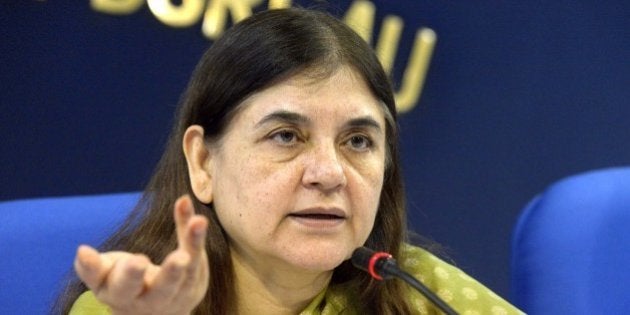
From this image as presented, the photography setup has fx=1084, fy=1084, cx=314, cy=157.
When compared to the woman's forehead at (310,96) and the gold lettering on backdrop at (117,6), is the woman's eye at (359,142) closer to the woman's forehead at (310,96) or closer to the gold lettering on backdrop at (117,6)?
the woman's forehead at (310,96)

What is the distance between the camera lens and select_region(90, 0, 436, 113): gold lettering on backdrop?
208cm

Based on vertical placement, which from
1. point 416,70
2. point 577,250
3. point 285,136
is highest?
point 285,136

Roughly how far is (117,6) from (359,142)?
89 centimetres

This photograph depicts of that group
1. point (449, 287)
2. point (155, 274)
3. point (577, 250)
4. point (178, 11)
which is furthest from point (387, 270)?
point (178, 11)

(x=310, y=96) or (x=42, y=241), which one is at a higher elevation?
(x=310, y=96)

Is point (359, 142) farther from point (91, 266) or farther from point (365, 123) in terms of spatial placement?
point (91, 266)

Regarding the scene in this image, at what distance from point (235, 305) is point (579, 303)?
1.73 feet

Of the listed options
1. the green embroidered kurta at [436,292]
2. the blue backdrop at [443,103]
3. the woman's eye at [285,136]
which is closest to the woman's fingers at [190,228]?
the woman's eye at [285,136]

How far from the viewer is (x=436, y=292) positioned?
1463 mm

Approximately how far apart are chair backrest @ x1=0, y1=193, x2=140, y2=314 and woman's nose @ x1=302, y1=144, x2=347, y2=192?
1.31 ft

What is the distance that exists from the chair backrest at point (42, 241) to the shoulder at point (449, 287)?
0.42m

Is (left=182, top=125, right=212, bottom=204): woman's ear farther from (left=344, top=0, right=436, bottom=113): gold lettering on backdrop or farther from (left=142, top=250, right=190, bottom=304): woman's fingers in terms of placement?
(left=344, top=0, right=436, bottom=113): gold lettering on backdrop

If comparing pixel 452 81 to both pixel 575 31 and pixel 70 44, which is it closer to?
pixel 575 31

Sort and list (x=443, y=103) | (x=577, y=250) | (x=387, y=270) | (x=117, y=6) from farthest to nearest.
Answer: (x=443, y=103) < (x=117, y=6) < (x=577, y=250) < (x=387, y=270)
